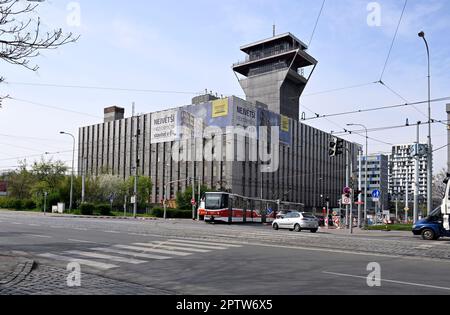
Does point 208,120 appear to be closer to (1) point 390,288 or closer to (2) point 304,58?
(2) point 304,58

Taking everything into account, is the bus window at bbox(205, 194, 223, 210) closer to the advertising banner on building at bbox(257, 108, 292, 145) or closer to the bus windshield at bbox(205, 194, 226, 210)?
the bus windshield at bbox(205, 194, 226, 210)

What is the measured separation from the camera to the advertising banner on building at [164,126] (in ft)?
310

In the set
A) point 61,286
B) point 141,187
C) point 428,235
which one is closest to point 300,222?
point 428,235

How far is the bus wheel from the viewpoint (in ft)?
87.3

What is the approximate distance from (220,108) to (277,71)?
28.6m

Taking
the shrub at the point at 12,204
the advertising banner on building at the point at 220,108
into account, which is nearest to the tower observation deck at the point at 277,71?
the advertising banner on building at the point at 220,108

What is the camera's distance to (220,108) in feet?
283

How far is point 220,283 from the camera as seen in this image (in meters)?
9.46

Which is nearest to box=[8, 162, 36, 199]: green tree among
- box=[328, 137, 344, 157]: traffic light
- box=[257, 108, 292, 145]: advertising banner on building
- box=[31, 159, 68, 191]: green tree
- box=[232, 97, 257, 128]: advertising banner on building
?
box=[31, 159, 68, 191]: green tree

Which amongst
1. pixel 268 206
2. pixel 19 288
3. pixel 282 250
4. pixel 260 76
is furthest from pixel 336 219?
pixel 260 76

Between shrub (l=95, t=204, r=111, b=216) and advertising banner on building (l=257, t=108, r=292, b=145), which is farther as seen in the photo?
advertising banner on building (l=257, t=108, r=292, b=145)

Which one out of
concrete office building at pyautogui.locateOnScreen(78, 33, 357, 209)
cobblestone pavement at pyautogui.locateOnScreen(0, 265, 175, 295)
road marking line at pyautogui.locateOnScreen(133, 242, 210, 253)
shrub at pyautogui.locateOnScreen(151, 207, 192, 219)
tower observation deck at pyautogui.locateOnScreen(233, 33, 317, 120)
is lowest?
shrub at pyautogui.locateOnScreen(151, 207, 192, 219)

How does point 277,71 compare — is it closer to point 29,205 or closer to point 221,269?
point 29,205

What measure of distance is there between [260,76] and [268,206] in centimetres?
6042
